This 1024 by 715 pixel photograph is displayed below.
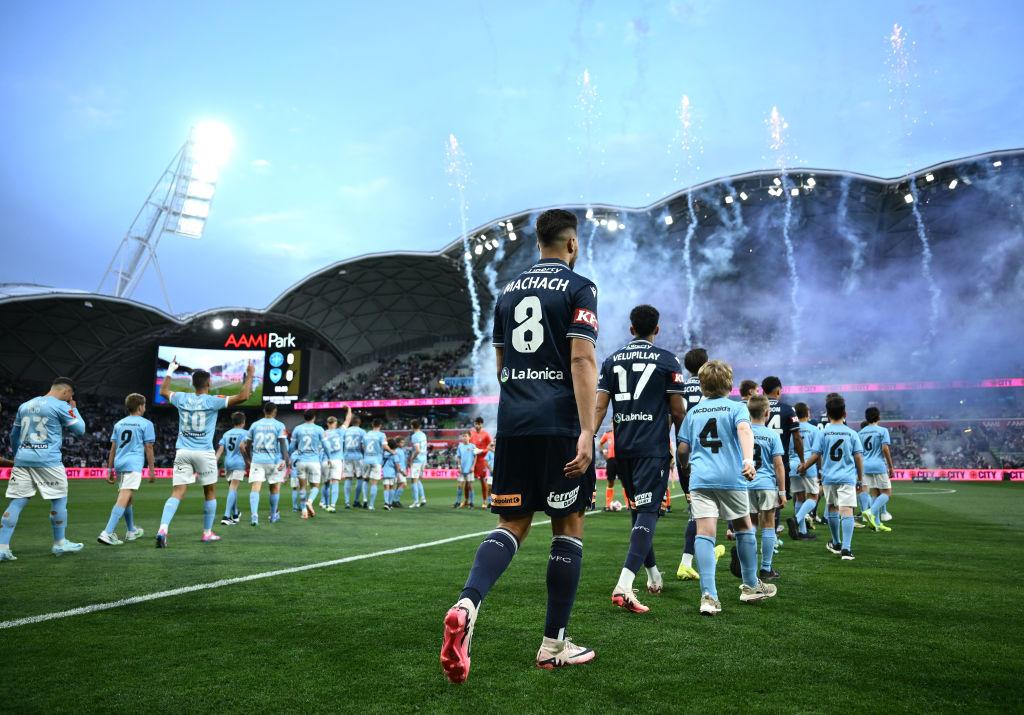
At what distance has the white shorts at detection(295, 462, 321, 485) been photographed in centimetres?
1458

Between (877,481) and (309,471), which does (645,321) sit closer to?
(877,481)

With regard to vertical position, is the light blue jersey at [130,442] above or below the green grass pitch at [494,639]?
above

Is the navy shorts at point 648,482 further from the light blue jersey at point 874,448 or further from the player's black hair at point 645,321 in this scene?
the light blue jersey at point 874,448

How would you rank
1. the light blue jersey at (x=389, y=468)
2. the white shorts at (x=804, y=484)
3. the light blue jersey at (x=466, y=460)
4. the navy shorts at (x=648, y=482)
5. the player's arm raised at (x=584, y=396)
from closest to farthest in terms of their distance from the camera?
the player's arm raised at (x=584, y=396) → the navy shorts at (x=648, y=482) → the white shorts at (x=804, y=484) → the light blue jersey at (x=389, y=468) → the light blue jersey at (x=466, y=460)

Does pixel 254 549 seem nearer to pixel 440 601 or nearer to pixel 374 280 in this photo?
pixel 440 601

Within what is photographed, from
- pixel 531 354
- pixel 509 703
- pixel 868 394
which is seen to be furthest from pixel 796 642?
pixel 868 394

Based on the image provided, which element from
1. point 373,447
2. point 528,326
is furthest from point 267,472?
point 528,326

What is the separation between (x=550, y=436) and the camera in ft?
11.3

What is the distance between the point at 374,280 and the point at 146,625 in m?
49.1

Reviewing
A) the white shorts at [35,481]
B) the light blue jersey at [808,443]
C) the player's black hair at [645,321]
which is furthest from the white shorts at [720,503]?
the white shorts at [35,481]

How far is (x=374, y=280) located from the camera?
5225cm

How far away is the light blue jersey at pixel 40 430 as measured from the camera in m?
7.96

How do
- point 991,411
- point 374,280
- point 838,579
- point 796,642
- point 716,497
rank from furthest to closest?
point 374,280 < point 991,411 < point 838,579 < point 716,497 < point 796,642

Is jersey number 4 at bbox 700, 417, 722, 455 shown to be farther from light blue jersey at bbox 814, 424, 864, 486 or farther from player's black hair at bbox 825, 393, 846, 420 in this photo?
player's black hair at bbox 825, 393, 846, 420
